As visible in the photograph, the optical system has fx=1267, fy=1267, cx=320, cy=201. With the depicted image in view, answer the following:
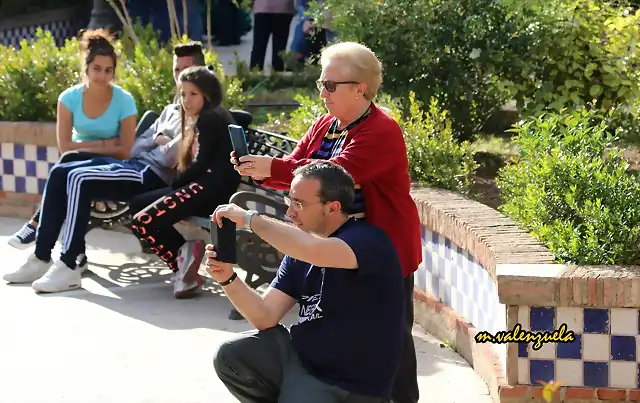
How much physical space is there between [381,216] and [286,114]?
5127 millimetres

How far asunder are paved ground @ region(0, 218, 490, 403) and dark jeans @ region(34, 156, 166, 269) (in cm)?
28

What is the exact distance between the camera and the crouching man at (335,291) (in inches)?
153

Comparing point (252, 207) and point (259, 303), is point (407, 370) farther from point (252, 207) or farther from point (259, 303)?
point (252, 207)

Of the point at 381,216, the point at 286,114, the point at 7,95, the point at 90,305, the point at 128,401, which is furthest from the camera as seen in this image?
the point at 286,114

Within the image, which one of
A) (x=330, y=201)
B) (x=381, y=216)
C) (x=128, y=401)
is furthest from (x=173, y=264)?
(x=330, y=201)

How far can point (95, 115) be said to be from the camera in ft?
24.3

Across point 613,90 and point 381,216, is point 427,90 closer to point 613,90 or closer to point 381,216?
point 613,90

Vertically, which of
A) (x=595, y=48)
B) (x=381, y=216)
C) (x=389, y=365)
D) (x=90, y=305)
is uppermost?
(x=595, y=48)

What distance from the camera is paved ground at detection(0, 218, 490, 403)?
527 cm

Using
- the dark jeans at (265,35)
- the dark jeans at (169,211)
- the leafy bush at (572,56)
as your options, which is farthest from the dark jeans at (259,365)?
the dark jeans at (265,35)

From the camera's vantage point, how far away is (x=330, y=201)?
3.97 metres

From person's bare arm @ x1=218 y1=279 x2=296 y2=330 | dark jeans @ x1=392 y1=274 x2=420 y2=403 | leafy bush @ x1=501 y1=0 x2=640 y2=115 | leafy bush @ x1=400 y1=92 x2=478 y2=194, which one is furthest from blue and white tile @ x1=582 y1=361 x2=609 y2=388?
leafy bush @ x1=501 y1=0 x2=640 y2=115

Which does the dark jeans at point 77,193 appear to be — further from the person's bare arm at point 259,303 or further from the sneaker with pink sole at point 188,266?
the person's bare arm at point 259,303

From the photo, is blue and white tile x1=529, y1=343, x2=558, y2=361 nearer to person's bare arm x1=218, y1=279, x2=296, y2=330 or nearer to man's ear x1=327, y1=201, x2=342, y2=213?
person's bare arm x1=218, y1=279, x2=296, y2=330
